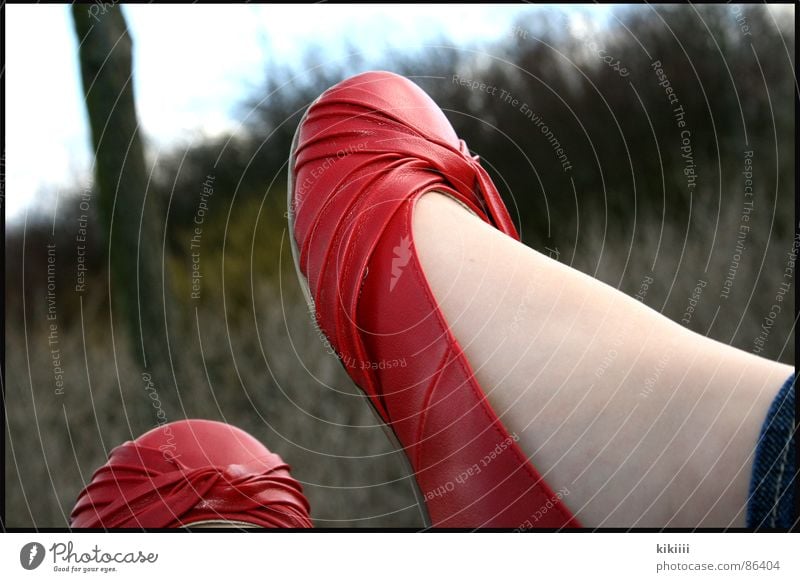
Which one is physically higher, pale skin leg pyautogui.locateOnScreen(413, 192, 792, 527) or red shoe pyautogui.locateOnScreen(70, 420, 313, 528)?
pale skin leg pyautogui.locateOnScreen(413, 192, 792, 527)

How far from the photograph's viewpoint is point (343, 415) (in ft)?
5.43

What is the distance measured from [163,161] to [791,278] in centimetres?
110

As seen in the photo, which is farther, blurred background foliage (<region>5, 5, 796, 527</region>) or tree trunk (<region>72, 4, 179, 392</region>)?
blurred background foliage (<region>5, 5, 796, 527</region>)

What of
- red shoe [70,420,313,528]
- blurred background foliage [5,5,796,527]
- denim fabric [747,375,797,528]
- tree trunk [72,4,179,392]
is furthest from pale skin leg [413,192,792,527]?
blurred background foliage [5,5,796,527]

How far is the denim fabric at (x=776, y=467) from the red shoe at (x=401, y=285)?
0.37 ft

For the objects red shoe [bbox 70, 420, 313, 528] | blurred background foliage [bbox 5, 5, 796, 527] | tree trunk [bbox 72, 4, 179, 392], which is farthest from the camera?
blurred background foliage [bbox 5, 5, 796, 527]

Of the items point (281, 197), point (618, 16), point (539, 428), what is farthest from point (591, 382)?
point (618, 16)

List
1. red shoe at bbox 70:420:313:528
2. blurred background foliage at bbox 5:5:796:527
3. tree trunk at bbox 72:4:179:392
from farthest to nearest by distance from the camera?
1. blurred background foliage at bbox 5:5:796:527
2. tree trunk at bbox 72:4:179:392
3. red shoe at bbox 70:420:313:528

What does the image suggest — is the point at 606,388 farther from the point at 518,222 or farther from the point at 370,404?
the point at 518,222

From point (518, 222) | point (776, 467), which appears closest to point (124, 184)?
point (518, 222)

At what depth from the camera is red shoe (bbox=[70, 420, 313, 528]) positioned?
0.64 metres

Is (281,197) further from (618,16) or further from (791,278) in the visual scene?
(791,278)

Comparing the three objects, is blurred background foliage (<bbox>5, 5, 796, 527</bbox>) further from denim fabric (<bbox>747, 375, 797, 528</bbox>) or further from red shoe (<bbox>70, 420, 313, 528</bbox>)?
denim fabric (<bbox>747, 375, 797, 528</bbox>)

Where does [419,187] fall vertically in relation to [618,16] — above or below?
below
